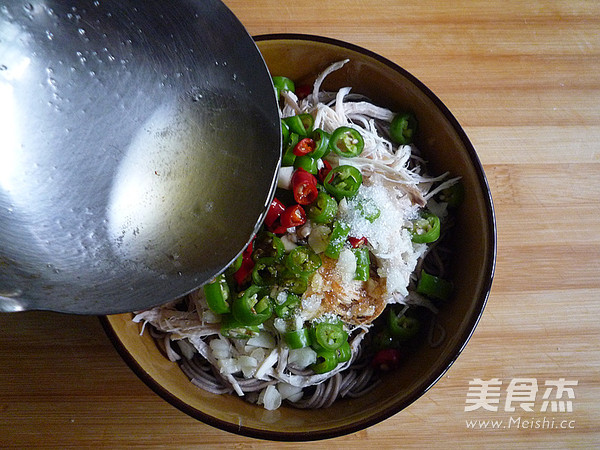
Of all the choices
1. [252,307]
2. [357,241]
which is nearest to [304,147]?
[357,241]

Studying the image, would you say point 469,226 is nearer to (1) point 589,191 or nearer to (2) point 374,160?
(2) point 374,160

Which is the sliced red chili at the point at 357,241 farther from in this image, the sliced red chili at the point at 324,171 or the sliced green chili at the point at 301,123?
the sliced green chili at the point at 301,123

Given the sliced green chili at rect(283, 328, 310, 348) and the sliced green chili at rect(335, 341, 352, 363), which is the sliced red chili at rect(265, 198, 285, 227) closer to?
the sliced green chili at rect(283, 328, 310, 348)

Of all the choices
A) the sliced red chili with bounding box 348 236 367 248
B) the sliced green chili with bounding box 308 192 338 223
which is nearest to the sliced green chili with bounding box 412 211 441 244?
the sliced red chili with bounding box 348 236 367 248

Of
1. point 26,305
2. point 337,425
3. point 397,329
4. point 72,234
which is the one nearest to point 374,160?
point 397,329

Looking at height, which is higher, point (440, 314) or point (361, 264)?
point (361, 264)

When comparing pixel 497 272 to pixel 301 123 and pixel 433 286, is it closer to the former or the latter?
pixel 433 286
